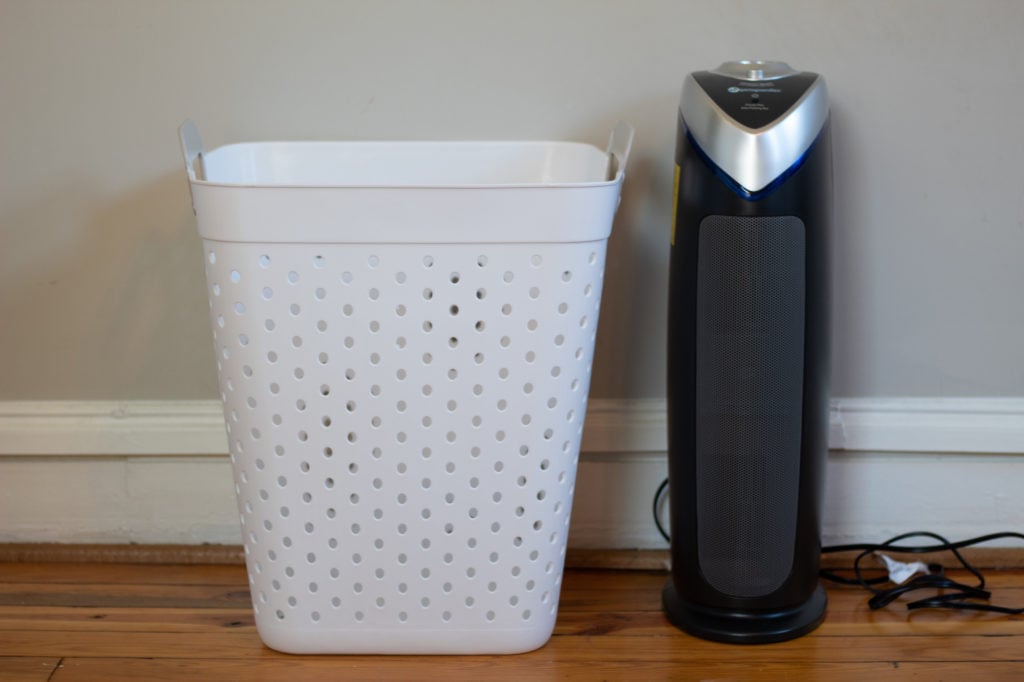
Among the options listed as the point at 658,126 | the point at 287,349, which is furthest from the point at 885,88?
the point at 287,349

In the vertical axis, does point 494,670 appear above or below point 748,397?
below

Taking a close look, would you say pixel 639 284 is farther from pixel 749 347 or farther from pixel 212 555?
pixel 212 555

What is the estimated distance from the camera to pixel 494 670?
1123 millimetres

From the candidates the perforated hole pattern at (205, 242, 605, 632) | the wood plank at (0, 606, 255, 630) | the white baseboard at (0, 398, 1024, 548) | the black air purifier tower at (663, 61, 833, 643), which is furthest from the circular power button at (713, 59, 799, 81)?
the wood plank at (0, 606, 255, 630)

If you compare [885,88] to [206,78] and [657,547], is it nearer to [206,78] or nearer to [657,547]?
[657,547]

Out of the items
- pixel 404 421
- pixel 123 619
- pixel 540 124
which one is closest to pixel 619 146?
pixel 540 124

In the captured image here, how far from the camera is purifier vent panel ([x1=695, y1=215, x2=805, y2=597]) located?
1.06 meters

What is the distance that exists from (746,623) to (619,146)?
519 mm

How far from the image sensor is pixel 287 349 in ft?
3.43

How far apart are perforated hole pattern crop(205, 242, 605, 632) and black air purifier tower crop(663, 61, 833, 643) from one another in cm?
11

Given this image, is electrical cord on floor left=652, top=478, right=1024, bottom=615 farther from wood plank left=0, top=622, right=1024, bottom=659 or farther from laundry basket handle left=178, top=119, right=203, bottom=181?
laundry basket handle left=178, top=119, right=203, bottom=181

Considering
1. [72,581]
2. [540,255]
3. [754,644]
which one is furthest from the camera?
[72,581]

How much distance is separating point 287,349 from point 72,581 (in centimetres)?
49

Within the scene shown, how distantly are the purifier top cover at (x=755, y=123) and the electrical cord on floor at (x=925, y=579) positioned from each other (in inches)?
17.2
